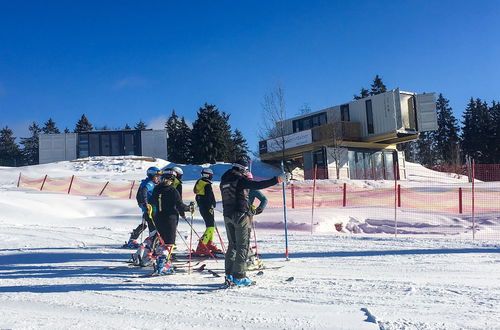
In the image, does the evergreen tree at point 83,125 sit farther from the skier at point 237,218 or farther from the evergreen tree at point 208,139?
the skier at point 237,218

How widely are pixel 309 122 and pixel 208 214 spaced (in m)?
28.5

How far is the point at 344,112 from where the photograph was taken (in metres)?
33.2

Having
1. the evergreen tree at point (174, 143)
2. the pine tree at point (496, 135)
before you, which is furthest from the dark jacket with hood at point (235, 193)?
the pine tree at point (496, 135)

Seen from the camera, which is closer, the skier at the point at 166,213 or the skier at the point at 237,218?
the skier at the point at 237,218

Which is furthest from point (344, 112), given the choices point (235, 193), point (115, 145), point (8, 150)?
point (8, 150)

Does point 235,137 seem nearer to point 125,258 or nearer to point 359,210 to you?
point 359,210

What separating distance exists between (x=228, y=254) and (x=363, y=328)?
94.2 inches

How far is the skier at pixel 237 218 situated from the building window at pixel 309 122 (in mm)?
28840

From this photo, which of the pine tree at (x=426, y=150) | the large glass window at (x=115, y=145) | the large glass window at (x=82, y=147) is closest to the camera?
the large glass window at (x=82, y=147)

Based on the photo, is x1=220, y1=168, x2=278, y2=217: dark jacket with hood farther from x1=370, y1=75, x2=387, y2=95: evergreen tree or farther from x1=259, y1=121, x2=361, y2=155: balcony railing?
x1=370, y1=75, x2=387, y2=95: evergreen tree

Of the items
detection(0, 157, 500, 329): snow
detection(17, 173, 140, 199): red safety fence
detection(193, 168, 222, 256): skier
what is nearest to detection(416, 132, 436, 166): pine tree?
detection(17, 173, 140, 199): red safety fence

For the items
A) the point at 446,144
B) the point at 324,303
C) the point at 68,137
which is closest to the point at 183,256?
the point at 324,303

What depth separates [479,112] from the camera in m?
59.4

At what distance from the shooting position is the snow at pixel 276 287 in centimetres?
456
